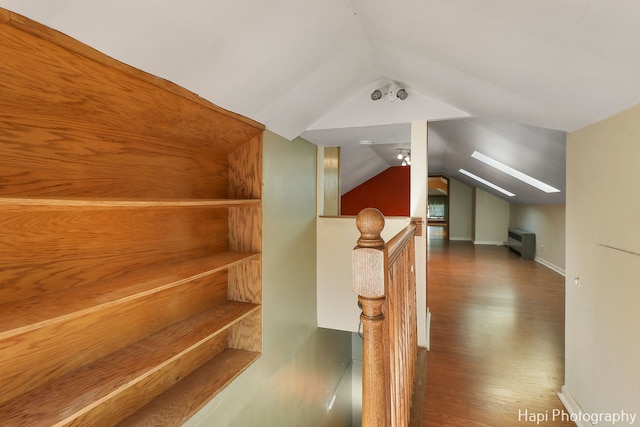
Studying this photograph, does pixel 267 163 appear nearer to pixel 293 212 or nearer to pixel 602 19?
pixel 293 212

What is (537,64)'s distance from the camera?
1.17m

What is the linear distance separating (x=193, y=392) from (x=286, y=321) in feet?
2.81

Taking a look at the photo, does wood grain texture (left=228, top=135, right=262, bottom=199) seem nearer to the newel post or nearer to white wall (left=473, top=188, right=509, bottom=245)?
the newel post

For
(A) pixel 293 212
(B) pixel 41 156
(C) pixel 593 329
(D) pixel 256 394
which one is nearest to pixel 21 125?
(B) pixel 41 156

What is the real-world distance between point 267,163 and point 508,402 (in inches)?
85.5

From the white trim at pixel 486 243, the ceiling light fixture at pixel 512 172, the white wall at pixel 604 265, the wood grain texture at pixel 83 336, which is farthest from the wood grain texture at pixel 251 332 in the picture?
the white trim at pixel 486 243

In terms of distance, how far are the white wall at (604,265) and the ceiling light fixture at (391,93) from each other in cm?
108

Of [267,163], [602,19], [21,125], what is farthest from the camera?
[267,163]

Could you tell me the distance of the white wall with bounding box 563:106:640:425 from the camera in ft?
4.20

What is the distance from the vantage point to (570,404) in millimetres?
1779

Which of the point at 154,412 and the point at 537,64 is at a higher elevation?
the point at 537,64

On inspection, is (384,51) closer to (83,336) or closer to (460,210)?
(83,336)

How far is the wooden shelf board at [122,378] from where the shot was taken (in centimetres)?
92

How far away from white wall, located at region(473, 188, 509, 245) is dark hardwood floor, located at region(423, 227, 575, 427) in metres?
3.43
